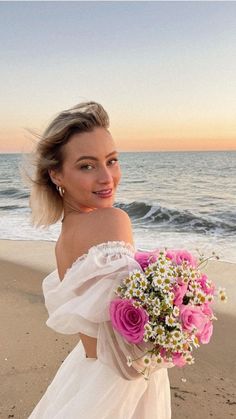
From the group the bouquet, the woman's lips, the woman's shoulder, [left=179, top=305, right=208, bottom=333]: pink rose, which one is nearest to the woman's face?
the woman's lips

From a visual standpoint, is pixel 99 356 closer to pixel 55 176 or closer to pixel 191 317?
pixel 191 317

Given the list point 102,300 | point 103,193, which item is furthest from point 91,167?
point 102,300

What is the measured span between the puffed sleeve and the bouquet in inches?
1.9

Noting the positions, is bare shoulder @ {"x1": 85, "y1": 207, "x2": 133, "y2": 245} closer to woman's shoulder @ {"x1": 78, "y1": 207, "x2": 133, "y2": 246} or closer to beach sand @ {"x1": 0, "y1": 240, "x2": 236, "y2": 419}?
woman's shoulder @ {"x1": 78, "y1": 207, "x2": 133, "y2": 246}

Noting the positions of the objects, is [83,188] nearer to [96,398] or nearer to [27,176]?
[27,176]

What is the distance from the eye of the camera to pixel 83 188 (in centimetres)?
200

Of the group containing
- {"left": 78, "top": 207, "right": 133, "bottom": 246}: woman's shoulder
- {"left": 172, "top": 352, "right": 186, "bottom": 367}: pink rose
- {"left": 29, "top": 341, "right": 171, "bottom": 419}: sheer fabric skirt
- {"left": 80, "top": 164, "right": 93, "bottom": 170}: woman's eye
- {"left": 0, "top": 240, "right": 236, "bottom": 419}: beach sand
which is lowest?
{"left": 0, "top": 240, "right": 236, "bottom": 419}: beach sand

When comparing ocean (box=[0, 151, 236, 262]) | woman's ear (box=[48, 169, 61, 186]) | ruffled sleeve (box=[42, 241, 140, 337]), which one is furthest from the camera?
ocean (box=[0, 151, 236, 262])

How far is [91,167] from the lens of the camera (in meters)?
1.97

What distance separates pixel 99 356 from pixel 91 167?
2.58 feet

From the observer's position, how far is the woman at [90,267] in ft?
5.83

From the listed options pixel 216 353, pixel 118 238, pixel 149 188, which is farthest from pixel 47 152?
pixel 149 188

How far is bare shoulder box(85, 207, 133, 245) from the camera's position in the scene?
71.4 inches

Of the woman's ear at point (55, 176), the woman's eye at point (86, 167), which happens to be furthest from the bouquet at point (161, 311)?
the woman's ear at point (55, 176)
